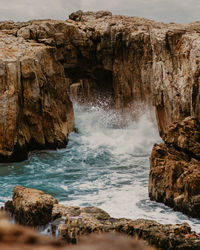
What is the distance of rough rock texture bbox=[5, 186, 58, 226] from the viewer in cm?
734

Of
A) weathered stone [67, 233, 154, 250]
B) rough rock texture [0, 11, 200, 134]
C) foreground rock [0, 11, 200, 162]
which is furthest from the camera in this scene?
rough rock texture [0, 11, 200, 134]

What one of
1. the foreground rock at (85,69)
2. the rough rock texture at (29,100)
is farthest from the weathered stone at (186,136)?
the rough rock texture at (29,100)

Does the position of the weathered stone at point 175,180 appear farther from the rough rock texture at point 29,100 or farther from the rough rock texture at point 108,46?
the rough rock texture at point 29,100

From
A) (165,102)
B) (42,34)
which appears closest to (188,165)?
(165,102)

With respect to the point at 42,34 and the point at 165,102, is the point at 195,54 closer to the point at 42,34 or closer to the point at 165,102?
the point at 165,102

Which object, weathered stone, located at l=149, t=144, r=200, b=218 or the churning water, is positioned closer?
weathered stone, located at l=149, t=144, r=200, b=218

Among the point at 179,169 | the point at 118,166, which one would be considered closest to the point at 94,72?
the point at 118,166

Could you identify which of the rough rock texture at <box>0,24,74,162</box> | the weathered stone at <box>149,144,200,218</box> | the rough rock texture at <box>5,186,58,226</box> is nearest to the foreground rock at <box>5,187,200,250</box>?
the rough rock texture at <box>5,186,58,226</box>

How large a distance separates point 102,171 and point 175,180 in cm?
543

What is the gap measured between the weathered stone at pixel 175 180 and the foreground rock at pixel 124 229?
7.50ft

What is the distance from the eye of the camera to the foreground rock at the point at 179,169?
8414 millimetres

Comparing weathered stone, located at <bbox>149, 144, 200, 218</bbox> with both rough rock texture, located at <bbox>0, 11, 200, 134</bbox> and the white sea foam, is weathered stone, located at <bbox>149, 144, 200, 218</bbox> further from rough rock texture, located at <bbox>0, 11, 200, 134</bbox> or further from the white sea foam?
rough rock texture, located at <bbox>0, 11, 200, 134</bbox>

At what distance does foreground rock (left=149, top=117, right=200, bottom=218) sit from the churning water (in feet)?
1.07

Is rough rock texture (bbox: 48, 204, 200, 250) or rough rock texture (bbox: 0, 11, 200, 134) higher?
rough rock texture (bbox: 0, 11, 200, 134)
